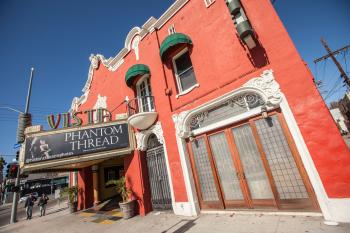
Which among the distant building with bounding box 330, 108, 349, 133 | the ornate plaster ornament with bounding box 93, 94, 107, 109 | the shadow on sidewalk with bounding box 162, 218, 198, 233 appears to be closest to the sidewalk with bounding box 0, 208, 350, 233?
the shadow on sidewalk with bounding box 162, 218, 198, 233

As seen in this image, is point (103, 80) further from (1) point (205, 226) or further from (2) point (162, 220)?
(1) point (205, 226)

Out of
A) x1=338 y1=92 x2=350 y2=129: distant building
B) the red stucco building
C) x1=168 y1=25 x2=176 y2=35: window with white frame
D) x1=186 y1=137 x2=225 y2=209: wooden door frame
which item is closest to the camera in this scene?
the red stucco building

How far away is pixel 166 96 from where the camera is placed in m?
8.49

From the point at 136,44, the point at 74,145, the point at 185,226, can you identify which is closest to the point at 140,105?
the point at 136,44

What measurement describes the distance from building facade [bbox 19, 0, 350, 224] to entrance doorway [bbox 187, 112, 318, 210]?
0.09ft

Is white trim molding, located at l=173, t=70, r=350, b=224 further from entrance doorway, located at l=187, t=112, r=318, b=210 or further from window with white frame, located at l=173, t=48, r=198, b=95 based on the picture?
window with white frame, located at l=173, t=48, r=198, b=95

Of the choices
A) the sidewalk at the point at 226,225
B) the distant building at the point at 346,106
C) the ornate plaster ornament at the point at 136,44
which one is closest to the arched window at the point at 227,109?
the sidewalk at the point at 226,225

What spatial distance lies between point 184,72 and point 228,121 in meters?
3.42

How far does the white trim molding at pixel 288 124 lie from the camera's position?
429cm

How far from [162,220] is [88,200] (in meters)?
9.49

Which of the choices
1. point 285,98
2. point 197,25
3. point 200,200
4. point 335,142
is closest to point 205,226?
point 200,200

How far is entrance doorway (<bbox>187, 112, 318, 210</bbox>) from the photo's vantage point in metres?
5.14

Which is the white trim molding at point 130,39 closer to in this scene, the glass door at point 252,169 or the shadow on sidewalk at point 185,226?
the glass door at point 252,169

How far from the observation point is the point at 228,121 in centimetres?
652
